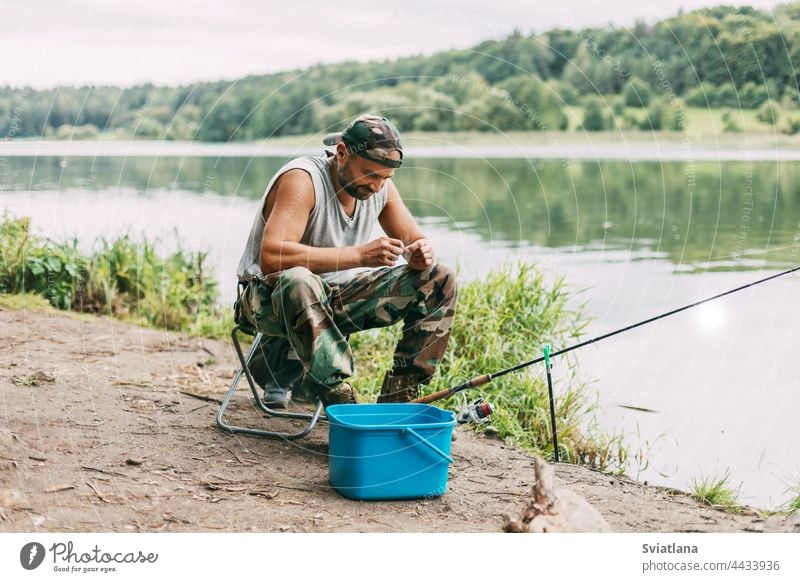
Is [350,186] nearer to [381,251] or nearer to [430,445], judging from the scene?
[381,251]

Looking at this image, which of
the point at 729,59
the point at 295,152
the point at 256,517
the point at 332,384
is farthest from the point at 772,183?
the point at 256,517

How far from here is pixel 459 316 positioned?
181 inches

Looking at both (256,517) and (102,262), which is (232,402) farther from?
(102,262)

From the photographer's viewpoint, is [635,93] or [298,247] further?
[635,93]

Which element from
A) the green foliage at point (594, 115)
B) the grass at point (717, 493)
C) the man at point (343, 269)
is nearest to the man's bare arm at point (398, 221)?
the man at point (343, 269)

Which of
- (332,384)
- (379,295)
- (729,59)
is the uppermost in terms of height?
(729,59)

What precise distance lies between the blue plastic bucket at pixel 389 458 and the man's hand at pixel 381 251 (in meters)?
0.54

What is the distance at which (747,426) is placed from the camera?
4031mm

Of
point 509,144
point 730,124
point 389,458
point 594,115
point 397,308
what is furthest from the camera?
point 594,115

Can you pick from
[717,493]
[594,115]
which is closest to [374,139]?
[717,493]

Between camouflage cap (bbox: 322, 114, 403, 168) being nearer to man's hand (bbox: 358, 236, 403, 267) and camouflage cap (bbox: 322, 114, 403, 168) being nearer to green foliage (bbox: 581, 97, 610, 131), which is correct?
man's hand (bbox: 358, 236, 403, 267)

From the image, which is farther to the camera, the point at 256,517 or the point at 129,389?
the point at 129,389

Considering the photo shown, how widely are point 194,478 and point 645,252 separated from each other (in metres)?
4.69

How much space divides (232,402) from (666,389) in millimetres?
2029
